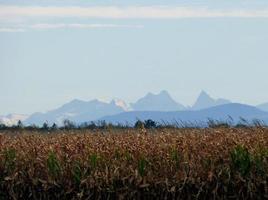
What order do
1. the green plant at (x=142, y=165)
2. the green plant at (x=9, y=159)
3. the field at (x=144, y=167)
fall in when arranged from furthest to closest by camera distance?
the green plant at (x=9, y=159) < the green plant at (x=142, y=165) < the field at (x=144, y=167)

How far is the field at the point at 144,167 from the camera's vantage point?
27.5 feet

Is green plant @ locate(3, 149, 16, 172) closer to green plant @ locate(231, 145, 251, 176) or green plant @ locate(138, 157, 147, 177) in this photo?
green plant @ locate(138, 157, 147, 177)

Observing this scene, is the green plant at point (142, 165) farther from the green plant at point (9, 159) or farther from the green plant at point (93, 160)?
the green plant at point (9, 159)

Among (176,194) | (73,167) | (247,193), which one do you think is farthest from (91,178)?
(247,193)

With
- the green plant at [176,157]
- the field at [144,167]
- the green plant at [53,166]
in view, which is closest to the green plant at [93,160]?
the field at [144,167]

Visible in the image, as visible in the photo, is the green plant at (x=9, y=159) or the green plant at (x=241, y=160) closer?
the green plant at (x=241, y=160)

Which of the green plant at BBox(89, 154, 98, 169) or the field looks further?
the green plant at BBox(89, 154, 98, 169)

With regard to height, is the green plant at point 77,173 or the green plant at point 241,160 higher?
the green plant at point 241,160

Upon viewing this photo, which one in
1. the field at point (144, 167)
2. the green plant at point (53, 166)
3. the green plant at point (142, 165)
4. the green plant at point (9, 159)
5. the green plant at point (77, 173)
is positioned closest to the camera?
the field at point (144, 167)

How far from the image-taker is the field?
8.38 metres

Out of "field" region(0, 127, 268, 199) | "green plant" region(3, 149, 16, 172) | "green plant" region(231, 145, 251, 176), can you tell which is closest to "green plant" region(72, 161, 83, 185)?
"field" region(0, 127, 268, 199)

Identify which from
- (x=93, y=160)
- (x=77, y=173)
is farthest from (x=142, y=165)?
(x=77, y=173)

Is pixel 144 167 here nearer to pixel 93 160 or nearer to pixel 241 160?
pixel 93 160

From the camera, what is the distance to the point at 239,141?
8906mm
